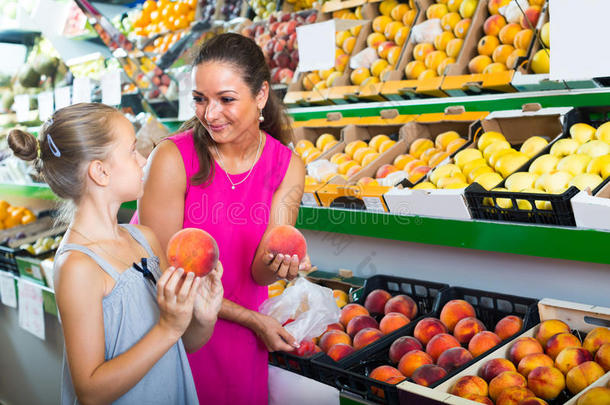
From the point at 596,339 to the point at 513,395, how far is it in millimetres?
343

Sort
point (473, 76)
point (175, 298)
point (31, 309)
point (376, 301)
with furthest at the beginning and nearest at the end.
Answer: point (31, 309) < point (473, 76) < point (376, 301) < point (175, 298)

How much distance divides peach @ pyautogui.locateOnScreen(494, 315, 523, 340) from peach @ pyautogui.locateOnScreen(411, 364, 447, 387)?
0.31 metres

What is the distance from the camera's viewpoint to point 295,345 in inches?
69.4

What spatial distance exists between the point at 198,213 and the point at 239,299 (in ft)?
1.03

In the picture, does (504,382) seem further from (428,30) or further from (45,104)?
(45,104)

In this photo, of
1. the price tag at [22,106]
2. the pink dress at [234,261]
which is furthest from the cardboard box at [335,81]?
the price tag at [22,106]

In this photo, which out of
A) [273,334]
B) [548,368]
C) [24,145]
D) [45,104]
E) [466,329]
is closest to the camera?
[24,145]

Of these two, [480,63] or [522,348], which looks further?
[480,63]

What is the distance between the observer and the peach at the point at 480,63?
96.3 inches

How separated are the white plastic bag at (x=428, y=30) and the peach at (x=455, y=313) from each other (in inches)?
56.7

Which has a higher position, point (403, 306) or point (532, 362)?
point (532, 362)

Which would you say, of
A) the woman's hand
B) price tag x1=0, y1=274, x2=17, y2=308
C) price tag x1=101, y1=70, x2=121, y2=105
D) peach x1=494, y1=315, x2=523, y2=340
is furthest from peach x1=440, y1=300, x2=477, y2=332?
price tag x1=0, y1=274, x2=17, y2=308

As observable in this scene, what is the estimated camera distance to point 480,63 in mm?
2451

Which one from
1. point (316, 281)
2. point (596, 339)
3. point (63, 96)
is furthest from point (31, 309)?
point (596, 339)
